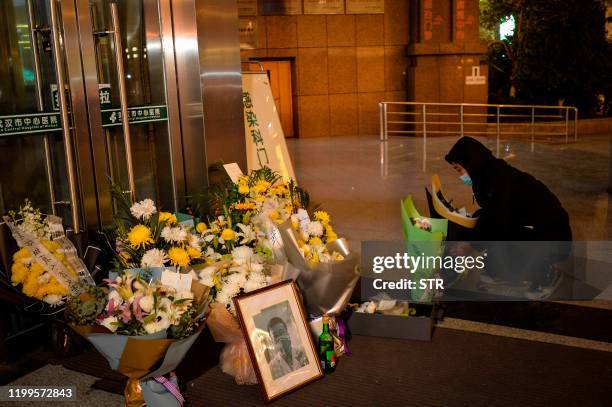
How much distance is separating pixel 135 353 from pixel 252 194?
4.92 feet

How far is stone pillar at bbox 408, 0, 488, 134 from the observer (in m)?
15.8

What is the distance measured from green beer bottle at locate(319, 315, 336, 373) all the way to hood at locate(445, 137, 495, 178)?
6.02 ft

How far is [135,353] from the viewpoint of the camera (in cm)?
276

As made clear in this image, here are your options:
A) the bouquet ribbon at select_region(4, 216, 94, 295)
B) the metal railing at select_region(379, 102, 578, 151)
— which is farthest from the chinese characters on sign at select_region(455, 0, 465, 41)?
the bouquet ribbon at select_region(4, 216, 94, 295)

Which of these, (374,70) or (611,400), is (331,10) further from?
(611,400)

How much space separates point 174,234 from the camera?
11.1 feet

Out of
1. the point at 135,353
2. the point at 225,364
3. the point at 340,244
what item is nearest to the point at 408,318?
the point at 340,244

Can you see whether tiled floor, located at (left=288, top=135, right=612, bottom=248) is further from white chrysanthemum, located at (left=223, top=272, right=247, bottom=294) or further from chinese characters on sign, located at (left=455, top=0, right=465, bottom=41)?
white chrysanthemum, located at (left=223, top=272, right=247, bottom=294)

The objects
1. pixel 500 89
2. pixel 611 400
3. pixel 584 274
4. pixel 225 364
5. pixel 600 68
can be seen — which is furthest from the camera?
pixel 500 89

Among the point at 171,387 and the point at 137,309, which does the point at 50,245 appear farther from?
the point at 171,387

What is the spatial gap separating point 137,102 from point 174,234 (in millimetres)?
1815

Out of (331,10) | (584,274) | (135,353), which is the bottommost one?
(584,274)

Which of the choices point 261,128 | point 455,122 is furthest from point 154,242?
point 455,122

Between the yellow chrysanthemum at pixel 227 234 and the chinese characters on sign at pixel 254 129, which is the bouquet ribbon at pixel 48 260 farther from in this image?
the chinese characters on sign at pixel 254 129
